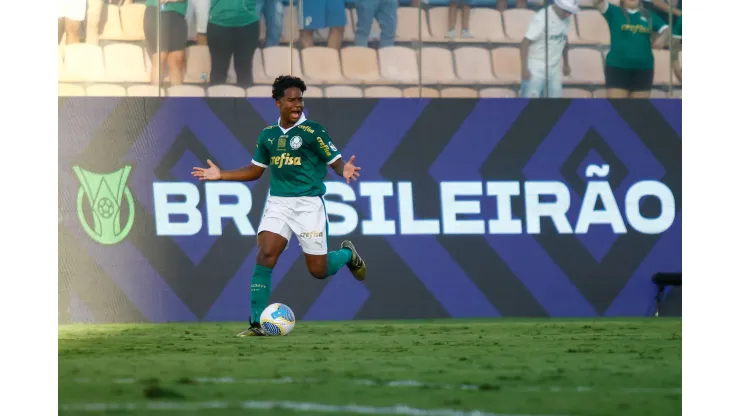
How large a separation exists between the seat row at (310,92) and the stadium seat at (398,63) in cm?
11

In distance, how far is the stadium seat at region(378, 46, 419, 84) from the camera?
11836 millimetres

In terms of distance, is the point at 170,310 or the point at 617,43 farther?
the point at 617,43

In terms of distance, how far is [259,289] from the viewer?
886 centimetres

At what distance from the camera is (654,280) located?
11.8m

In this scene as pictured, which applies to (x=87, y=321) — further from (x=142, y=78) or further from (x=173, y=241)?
(x=142, y=78)

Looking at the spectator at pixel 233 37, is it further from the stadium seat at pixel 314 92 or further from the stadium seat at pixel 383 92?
the stadium seat at pixel 383 92

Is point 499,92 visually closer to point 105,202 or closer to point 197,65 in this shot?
point 197,65

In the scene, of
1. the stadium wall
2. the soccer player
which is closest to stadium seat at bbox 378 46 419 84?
the stadium wall

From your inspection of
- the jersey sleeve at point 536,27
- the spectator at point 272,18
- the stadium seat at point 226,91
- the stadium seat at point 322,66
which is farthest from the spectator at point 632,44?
the stadium seat at point 226,91

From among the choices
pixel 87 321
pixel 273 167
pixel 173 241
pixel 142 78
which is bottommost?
pixel 87 321

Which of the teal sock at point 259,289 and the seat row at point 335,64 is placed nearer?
the teal sock at point 259,289

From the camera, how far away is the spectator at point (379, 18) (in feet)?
38.9
